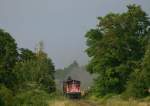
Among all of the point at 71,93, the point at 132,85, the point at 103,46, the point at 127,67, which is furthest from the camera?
the point at 71,93

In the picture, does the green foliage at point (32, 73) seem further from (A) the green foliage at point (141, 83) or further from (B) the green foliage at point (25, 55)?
(A) the green foliage at point (141, 83)

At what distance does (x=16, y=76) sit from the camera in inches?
1823

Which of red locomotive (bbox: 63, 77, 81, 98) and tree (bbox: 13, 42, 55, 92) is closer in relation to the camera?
tree (bbox: 13, 42, 55, 92)

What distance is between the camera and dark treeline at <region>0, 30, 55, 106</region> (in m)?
34.0

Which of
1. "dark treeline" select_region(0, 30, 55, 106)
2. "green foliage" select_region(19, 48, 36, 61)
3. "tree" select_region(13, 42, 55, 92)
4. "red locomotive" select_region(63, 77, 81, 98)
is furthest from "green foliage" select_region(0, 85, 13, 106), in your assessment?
"red locomotive" select_region(63, 77, 81, 98)

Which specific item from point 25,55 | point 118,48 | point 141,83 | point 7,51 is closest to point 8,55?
point 7,51

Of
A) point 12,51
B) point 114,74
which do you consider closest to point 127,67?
point 114,74

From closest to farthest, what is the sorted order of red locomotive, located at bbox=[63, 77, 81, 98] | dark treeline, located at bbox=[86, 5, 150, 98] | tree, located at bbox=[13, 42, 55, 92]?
tree, located at bbox=[13, 42, 55, 92] < dark treeline, located at bbox=[86, 5, 150, 98] < red locomotive, located at bbox=[63, 77, 81, 98]

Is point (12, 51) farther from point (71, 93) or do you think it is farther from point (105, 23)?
point (71, 93)

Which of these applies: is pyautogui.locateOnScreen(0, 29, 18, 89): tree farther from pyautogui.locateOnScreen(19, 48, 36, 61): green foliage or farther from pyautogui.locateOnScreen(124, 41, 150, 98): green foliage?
pyautogui.locateOnScreen(124, 41, 150, 98): green foliage

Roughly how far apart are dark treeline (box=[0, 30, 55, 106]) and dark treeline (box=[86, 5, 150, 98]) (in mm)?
9119

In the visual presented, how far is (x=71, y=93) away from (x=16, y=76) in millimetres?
30540

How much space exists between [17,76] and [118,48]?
72.9 ft

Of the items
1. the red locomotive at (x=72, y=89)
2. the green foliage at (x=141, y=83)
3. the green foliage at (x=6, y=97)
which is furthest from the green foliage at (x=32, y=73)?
the green foliage at (x=141, y=83)
